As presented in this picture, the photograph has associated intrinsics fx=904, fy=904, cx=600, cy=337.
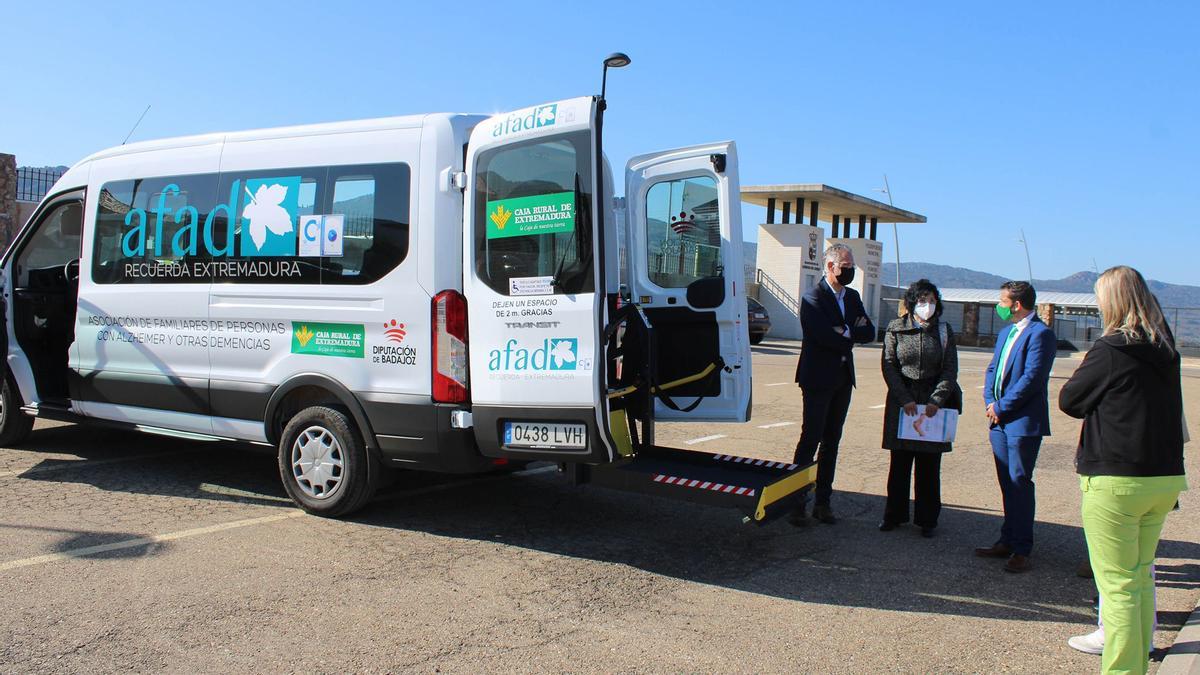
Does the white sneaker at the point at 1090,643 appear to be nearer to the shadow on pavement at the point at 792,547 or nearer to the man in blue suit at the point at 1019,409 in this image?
the shadow on pavement at the point at 792,547

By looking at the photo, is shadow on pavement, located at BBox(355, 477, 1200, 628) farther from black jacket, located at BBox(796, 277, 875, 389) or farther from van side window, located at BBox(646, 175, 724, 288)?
van side window, located at BBox(646, 175, 724, 288)

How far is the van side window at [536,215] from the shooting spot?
481 centimetres

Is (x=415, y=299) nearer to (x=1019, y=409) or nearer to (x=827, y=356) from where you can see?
(x=827, y=356)

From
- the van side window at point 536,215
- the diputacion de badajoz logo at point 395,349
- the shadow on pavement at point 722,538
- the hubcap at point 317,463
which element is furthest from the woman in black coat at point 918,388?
the hubcap at point 317,463

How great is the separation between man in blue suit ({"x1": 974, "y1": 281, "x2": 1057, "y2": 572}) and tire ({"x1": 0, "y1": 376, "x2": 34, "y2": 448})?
7394mm

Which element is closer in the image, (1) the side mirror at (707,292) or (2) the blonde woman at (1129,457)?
(2) the blonde woman at (1129,457)

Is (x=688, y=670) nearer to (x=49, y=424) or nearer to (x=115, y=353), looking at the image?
(x=115, y=353)

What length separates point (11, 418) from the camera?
7.55 meters

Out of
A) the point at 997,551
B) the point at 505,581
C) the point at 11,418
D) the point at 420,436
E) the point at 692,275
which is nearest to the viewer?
the point at 505,581

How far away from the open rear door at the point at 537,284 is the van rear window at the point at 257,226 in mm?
582

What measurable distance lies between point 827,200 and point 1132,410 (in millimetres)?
34311

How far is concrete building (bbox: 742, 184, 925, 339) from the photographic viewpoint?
115ft

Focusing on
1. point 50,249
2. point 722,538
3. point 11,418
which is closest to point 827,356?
point 722,538

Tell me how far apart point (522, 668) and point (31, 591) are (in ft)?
8.37
